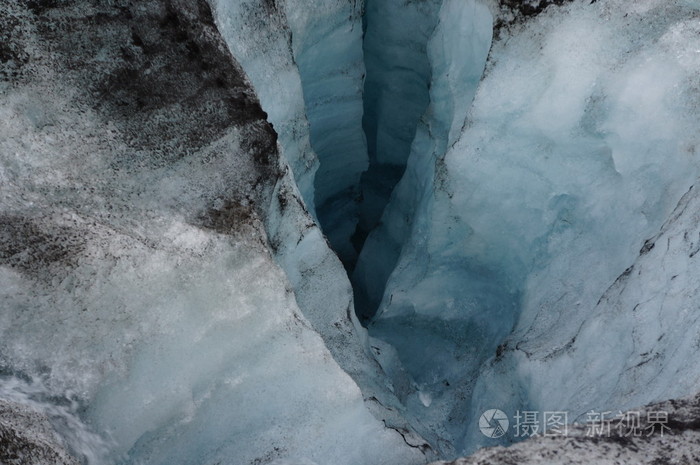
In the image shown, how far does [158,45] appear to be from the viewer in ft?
8.60

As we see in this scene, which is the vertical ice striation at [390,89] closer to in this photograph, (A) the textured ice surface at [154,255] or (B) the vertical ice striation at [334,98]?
(B) the vertical ice striation at [334,98]

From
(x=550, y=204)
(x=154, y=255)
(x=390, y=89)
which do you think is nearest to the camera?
(x=154, y=255)

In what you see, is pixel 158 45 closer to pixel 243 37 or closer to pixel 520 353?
pixel 243 37

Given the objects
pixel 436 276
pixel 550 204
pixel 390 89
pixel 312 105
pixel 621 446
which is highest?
pixel 390 89

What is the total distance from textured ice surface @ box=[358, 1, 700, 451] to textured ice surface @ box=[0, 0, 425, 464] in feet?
3.22

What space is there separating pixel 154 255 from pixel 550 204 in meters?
2.03

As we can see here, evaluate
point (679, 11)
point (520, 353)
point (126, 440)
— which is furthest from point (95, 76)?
A: point (679, 11)

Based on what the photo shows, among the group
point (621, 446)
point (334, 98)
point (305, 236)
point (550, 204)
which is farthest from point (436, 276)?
point (621, 446)

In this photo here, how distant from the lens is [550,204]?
328 cm

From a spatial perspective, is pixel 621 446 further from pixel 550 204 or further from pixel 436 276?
pixel 436 276

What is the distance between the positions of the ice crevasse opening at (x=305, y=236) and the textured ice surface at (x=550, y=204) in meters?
0.01

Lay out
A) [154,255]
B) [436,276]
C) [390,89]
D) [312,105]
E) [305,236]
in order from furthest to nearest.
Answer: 1. [390,89]
2. [312,105]
3. [436,276]
4. [305,236]
5. [154,255]

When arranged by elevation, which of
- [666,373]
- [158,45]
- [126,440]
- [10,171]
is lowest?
[126,440]

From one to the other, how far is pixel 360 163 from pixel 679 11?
255 cm
